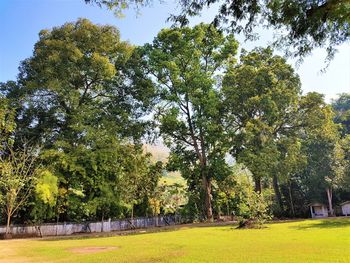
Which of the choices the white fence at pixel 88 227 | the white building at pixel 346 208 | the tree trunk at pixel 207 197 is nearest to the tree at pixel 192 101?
the tree trunk at pixel 207 197

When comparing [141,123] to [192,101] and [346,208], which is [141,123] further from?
[346,208]

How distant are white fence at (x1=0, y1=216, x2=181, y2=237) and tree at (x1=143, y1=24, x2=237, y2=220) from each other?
4.66 m

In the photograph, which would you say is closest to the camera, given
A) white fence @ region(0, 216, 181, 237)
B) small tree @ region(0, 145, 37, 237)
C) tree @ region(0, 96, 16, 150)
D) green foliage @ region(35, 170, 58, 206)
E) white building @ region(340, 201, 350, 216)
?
small tree @ region(0, 145, 37, 237)

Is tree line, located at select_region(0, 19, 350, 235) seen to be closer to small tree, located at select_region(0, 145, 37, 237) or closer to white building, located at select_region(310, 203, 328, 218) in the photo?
small tree, located at select_region(0, 145, 37, 237)

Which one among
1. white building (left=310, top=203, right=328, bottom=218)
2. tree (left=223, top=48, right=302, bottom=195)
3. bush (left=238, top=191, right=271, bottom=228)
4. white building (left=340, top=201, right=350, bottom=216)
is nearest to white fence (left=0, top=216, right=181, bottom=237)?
tree (left=223, top=48, right=302, bottom=195)

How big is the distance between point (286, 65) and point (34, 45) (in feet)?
71.4

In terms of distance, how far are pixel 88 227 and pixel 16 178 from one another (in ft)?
23.7

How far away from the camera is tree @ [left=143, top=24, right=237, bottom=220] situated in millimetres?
31531

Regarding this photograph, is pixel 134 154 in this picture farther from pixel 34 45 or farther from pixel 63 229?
pixel 34 45

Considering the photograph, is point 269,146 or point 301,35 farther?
point 269,146

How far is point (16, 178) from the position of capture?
25281mm

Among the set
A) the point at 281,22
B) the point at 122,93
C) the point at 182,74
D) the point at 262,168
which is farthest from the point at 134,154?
the point at 281,22

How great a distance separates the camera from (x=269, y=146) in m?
28.4

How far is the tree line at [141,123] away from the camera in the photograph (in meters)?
28.1
